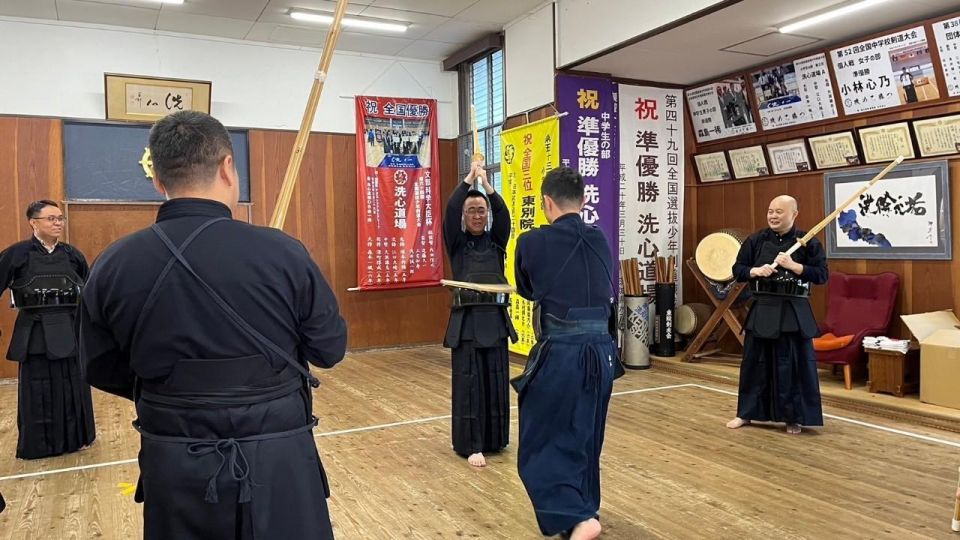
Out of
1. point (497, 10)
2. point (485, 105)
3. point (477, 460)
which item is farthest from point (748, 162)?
point (477, 460)

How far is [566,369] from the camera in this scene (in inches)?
106

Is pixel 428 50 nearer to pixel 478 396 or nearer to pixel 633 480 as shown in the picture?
pixel 478 396

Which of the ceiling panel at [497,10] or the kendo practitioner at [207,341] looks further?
the ceiling panel at [497,10]

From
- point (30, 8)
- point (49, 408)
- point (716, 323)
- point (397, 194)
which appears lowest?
point (49, 408)

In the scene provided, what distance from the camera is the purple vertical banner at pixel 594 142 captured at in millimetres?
6246

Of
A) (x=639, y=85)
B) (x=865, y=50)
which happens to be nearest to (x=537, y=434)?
(x=865, y=50)

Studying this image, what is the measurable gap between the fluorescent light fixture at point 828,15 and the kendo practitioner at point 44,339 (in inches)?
204

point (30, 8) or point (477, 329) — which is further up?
point (30, 8)

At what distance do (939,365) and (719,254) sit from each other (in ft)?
6.72

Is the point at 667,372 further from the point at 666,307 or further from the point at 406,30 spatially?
the point at 406,30

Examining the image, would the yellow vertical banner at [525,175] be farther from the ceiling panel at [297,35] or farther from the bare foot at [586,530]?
the bare foot at [586,530]

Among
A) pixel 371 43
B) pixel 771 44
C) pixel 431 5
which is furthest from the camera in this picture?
pixel 371 43

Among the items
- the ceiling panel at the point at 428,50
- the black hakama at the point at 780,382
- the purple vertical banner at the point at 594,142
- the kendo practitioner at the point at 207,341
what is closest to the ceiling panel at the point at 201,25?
the ceiling panel at the point at 428,50

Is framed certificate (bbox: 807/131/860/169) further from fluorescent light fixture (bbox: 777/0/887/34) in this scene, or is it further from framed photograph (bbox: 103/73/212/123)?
framed photograph (bbox: 103/73/212/123)
